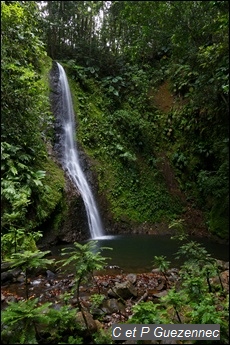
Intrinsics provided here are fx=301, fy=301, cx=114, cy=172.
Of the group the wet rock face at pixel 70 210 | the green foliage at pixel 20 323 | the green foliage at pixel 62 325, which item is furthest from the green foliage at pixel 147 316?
the wet rock face at pixel 70 210

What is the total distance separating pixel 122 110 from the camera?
1474cm

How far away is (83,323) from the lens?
3512mm

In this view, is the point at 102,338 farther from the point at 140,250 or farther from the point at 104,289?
the point at 140,250

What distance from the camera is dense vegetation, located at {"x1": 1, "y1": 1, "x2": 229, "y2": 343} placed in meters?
5.60

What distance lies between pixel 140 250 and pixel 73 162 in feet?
15.7

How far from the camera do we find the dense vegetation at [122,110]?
5598mm

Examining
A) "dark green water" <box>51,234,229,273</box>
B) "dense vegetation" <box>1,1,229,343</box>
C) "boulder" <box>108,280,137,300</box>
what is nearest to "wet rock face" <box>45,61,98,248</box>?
"dense vegetation" <box>1,1,229,343</box>

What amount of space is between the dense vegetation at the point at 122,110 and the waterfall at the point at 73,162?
0.50m

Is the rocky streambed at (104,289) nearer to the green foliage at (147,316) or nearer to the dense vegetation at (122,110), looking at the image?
the dense vegetation at (122,110)

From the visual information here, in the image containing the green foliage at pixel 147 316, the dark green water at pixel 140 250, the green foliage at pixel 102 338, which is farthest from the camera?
the dark green water at pixel 140 250

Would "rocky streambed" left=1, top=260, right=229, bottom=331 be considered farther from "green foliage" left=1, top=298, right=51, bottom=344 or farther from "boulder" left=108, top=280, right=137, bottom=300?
"green foliage" left=1, top=298, right=51, bottom=344

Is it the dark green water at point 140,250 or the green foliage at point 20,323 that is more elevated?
the green foliage at point 20,323

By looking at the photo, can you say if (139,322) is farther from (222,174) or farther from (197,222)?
(197,222)

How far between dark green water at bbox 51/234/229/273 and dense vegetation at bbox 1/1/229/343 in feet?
4.02
